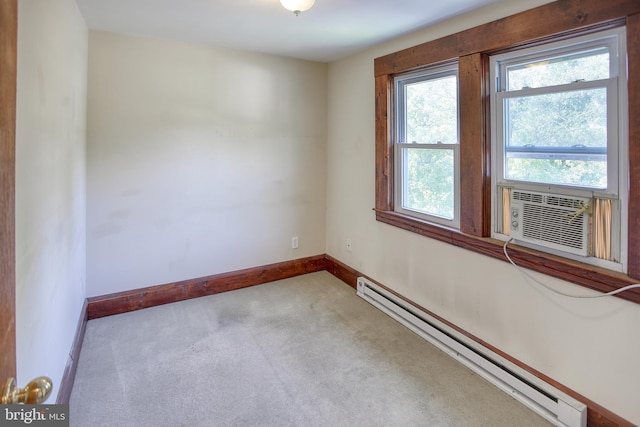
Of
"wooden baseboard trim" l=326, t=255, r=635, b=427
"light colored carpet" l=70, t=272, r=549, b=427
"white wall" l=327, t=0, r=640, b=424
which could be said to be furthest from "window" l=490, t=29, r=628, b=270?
"light colored carpet" l=70, t=272, r=549, b=427

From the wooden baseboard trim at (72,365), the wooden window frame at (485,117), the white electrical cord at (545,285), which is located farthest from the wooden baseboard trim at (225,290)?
the wooden window frame at (485,117)

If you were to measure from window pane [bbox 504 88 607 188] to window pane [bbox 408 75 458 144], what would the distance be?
0.48 m

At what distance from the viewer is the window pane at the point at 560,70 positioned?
6.22 feet

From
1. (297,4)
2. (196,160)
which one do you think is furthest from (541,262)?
(196,160)

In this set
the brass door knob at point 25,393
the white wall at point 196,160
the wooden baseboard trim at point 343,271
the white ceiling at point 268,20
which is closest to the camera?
the brass door knob at point 25,393

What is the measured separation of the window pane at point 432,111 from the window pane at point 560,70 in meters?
0.47

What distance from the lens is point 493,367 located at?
2303 mm

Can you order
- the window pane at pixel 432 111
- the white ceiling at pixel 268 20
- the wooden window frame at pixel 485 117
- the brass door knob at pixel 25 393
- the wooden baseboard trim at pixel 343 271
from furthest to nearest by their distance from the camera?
the wooden baseboard trim at pixel 343 271 < the window pane at pixel 432 111 < the white ceiling at pixel 268 20 < the wooden window frame at pixel 485 117 < the brass door knob at pixel 25 393

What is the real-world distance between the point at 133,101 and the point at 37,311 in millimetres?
2128

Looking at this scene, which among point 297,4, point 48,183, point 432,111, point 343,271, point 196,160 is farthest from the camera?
point 343,271

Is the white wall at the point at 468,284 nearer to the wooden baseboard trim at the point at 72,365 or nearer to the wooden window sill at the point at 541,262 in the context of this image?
the wooden window sill at the point at 541,262

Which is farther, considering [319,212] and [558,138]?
[319,212]

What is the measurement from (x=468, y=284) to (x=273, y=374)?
1455 millimetres

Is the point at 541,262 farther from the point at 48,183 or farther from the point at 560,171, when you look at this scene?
the point at 48,183
